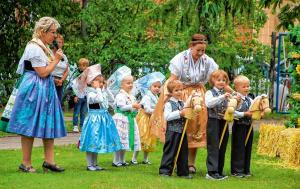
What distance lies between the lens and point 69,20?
993 inches

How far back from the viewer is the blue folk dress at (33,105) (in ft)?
35.9

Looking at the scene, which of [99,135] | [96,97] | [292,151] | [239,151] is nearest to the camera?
[239,151]

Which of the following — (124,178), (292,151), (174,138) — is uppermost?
(174,138)

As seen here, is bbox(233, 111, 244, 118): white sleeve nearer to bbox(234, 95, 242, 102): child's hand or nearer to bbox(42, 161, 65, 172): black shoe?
bbox(234, 95, 242, 102): child's hand

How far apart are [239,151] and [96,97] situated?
213 cm

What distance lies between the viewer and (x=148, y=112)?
1325 centimetres

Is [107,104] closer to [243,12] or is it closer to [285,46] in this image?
[243,12]

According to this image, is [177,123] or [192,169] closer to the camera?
[177,123]

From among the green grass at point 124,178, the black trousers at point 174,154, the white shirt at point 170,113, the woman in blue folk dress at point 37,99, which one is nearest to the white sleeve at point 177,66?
the white shirt at point 170,113

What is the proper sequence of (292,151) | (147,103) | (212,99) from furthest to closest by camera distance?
(147,103) < (292,151) < (212,99)

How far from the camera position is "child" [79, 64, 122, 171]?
38.0ft

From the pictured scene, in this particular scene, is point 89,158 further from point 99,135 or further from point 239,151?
point 239,151

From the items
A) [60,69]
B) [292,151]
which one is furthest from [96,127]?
[292,151]

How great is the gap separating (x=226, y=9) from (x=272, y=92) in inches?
420
